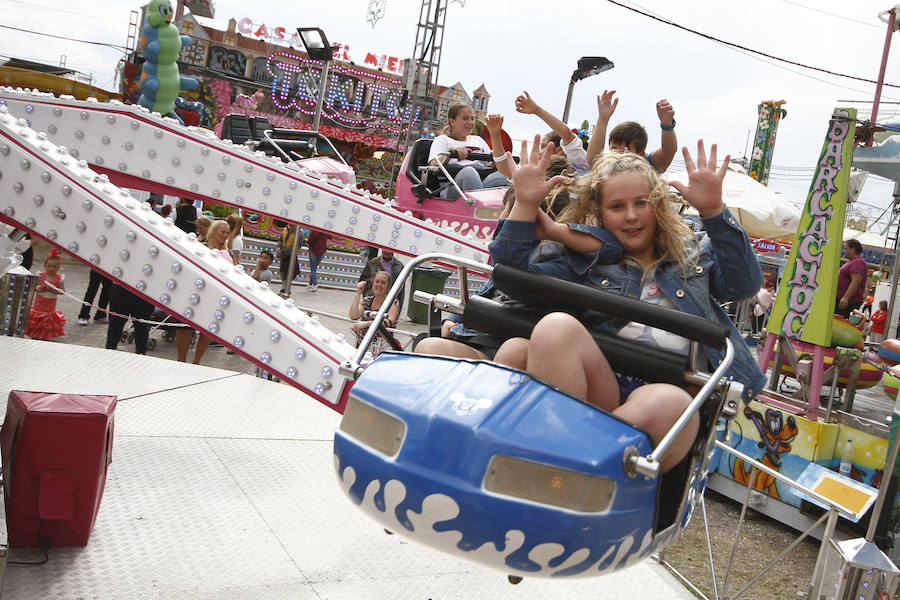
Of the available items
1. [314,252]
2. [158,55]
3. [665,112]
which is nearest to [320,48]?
[314,252]

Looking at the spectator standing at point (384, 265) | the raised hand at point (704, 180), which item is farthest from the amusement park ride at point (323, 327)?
the spectator standing at point (384, 265)

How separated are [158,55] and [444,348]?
16.1 metres

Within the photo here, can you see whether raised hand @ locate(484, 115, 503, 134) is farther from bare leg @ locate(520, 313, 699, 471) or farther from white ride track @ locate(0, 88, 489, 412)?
bare leg @ locate(520, 313, 699, 471)

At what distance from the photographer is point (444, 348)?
6.49 feet

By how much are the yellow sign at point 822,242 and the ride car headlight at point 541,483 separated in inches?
182

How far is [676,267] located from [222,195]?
432cm

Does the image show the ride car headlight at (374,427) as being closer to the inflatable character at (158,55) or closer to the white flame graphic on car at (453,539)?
the white flame graphic on car at (453,539)

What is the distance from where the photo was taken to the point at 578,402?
1.50m

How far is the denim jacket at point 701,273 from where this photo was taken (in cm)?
196

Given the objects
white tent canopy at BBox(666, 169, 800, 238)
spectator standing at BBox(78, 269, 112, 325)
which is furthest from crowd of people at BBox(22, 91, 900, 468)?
white tent canopy at BBox(666, 169, 800, 238)

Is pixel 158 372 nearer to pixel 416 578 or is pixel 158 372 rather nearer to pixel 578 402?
pixel 416 578

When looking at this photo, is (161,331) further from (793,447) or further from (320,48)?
(793,447)

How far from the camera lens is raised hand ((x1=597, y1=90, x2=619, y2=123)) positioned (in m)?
3.43

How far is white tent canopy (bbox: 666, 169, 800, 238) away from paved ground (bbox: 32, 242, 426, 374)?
4.43m
